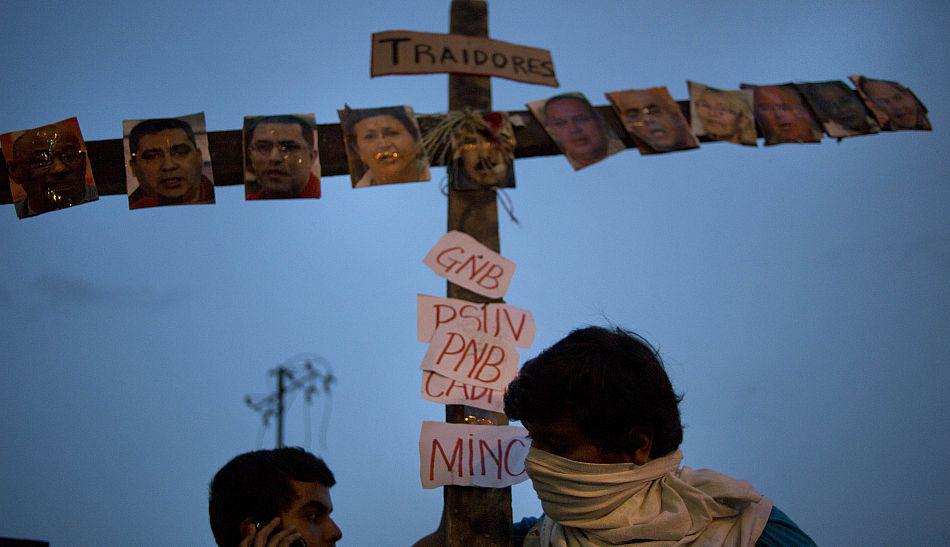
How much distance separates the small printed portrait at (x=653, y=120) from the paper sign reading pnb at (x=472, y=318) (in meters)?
0.75

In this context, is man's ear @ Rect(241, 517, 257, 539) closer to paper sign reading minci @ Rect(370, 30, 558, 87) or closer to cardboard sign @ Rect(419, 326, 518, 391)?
cardboard sign @ Rect(419, 326, 518, 391)

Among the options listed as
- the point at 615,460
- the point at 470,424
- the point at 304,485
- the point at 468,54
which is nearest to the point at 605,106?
the point at 468,54

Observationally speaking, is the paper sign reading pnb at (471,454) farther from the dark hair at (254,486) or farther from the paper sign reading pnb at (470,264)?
the paper sign reading pnb at (470,264)

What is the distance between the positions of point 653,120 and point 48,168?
6.50 ft

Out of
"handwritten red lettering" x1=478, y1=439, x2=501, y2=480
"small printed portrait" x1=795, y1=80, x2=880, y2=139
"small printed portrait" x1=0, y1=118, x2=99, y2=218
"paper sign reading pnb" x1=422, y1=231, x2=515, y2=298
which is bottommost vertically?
"handwritten red lettering" x1=478, y1=439, x2=501, y2=480

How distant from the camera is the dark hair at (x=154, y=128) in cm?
247

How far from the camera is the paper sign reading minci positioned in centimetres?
261


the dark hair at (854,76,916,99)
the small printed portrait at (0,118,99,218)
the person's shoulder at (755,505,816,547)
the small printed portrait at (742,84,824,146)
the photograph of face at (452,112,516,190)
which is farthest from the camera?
the dark hair at (854,76,916,99)

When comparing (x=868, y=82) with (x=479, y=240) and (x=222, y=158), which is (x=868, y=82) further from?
(x=222, y=158)

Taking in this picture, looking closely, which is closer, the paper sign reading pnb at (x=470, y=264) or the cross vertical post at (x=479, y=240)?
the cross vertical post at (x=479, y=240)

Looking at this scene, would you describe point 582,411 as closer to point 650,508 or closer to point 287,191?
point 650,508

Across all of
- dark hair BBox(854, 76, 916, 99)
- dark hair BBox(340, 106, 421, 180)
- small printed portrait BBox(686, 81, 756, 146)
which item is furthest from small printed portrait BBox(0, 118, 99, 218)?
dark hair BBox(854, 76, 916, 99)

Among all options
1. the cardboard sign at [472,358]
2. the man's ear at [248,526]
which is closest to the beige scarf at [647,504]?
the cardboard sign at [472,358]

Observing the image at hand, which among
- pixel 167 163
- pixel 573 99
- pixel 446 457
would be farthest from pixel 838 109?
pixel 167 163
